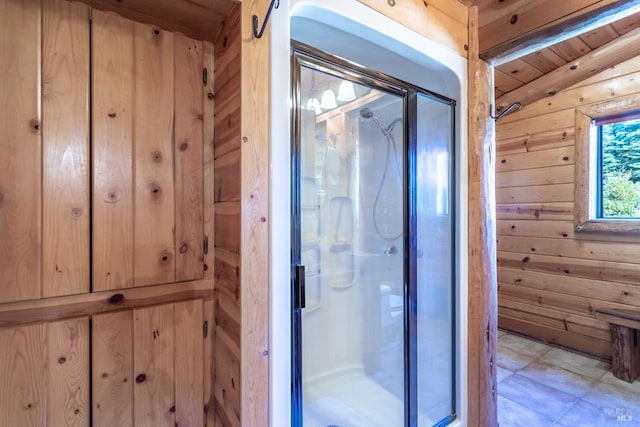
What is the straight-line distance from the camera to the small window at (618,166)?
2.33m

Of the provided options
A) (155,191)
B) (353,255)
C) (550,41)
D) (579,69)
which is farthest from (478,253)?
(579,69)

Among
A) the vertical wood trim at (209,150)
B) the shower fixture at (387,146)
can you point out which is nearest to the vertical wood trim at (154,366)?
the vertical wood trim at (209,150)

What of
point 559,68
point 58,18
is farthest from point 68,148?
point 559,68

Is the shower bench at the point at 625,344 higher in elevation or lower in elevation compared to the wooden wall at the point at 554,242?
lower

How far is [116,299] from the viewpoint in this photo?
1002mm

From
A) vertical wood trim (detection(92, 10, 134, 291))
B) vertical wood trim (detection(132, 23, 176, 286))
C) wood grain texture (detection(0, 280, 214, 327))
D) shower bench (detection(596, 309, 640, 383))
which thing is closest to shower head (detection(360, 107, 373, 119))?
vertical wood trim (detection(132, 23, 176, 286))

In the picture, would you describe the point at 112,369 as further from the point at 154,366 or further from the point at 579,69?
the point at 579,69

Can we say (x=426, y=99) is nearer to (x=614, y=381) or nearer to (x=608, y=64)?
(x=608, y=64)

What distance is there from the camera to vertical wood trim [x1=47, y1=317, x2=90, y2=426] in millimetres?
900

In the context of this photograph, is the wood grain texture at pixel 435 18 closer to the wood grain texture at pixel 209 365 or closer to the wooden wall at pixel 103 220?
the wooden wall at pixel 103 220

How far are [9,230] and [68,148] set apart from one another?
29cm

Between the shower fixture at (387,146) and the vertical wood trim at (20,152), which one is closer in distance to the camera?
the vertical wood trim at (20,152)

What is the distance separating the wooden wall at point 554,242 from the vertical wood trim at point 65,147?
11.0ft

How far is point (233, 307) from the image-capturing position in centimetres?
97
